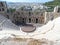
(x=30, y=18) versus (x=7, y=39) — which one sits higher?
(x=7, y=39)

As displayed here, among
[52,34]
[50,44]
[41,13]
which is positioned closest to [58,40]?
[50,44]

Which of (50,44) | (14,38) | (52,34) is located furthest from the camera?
(52,34)

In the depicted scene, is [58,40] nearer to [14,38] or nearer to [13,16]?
[14,38]

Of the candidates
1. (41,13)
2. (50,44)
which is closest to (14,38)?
(50,44)

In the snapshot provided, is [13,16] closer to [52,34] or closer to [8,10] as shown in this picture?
[8,10]

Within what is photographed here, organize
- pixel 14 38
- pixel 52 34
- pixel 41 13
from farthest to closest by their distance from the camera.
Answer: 1. pixel 41 13
2. pixel 52 34
3. pixel 14 38

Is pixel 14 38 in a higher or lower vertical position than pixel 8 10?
higher

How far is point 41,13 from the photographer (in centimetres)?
2781

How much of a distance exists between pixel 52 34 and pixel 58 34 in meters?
0.15

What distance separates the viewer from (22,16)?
28938mm

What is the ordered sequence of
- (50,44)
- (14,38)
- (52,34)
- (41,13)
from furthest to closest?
(41,13)
(52,34)
(14,38)
(50,44)

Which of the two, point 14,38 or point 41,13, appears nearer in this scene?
point 14,38

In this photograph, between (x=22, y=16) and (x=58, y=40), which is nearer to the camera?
(x=58, y=40)

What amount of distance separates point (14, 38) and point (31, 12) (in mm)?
24837
